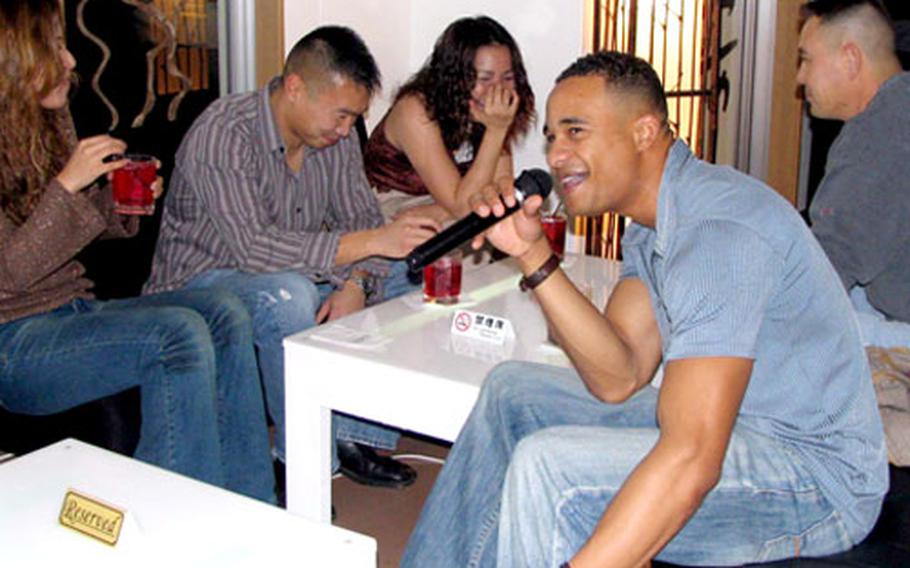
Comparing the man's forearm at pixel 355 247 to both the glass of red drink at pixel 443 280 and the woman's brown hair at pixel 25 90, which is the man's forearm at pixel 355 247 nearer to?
the glass of red drink at pixel 443 280

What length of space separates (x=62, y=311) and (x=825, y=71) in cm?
186

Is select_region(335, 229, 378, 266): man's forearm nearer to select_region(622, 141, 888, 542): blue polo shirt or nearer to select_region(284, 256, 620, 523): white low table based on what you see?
select_region(284, 256, 620, 523): white low table

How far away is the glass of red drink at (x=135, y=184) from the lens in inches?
93.3

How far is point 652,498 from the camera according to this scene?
1.41 m

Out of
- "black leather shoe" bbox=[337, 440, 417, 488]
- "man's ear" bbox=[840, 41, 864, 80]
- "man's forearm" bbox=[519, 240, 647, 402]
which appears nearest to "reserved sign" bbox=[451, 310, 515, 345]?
"man's forearm" bbox=[519, 240, 647, 402]

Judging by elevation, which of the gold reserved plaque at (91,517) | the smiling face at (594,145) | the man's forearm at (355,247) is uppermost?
the smiling face at (594,145)

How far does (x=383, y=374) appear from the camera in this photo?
2.05 metres

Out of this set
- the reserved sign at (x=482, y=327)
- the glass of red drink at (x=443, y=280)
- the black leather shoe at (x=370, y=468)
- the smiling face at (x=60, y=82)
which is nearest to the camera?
the reserved sign at (x=482, y=327)

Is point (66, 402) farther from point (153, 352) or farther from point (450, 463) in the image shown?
point (450, 463)

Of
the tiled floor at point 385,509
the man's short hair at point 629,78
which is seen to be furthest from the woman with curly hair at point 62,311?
the man's short hair at point 629,78

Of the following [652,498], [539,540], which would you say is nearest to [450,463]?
[539,540]

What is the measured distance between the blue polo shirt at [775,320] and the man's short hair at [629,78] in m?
0.11

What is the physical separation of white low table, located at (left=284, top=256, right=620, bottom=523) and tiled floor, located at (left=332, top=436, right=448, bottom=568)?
1.02ft

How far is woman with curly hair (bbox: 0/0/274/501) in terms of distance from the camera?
2.23 meters
